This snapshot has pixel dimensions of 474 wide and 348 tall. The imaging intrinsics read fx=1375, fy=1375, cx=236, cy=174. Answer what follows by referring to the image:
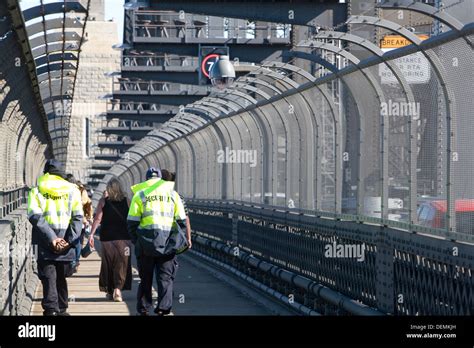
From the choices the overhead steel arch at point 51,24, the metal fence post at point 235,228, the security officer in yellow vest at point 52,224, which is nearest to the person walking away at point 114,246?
the overhead steel arch at point 51,24

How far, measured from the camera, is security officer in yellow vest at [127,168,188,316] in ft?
46.3

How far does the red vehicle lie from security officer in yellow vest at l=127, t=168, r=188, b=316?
306 cm

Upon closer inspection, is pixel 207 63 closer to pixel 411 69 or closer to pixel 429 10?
pixel 411 69

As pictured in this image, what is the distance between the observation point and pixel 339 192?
15.7m

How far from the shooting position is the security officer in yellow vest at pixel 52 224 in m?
13.7

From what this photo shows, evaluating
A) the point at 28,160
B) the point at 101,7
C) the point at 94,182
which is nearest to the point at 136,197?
the point at 28,160

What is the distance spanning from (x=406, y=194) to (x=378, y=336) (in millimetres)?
2333

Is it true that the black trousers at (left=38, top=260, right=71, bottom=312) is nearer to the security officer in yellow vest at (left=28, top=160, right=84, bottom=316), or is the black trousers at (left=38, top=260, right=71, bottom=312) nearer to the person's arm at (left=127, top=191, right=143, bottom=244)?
the security officer in yellow vest at (left=28, top=160, right=84, bottom=316)

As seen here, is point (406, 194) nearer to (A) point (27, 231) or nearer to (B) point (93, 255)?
(A) point (27, 231)

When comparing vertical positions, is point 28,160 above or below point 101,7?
below

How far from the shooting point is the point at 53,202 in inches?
543

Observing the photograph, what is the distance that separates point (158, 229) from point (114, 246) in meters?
4.19

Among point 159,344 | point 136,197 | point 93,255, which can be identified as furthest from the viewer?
point 93,255

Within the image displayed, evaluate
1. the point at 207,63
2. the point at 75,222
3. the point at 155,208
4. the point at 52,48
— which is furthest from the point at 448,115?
the point at 207,63
